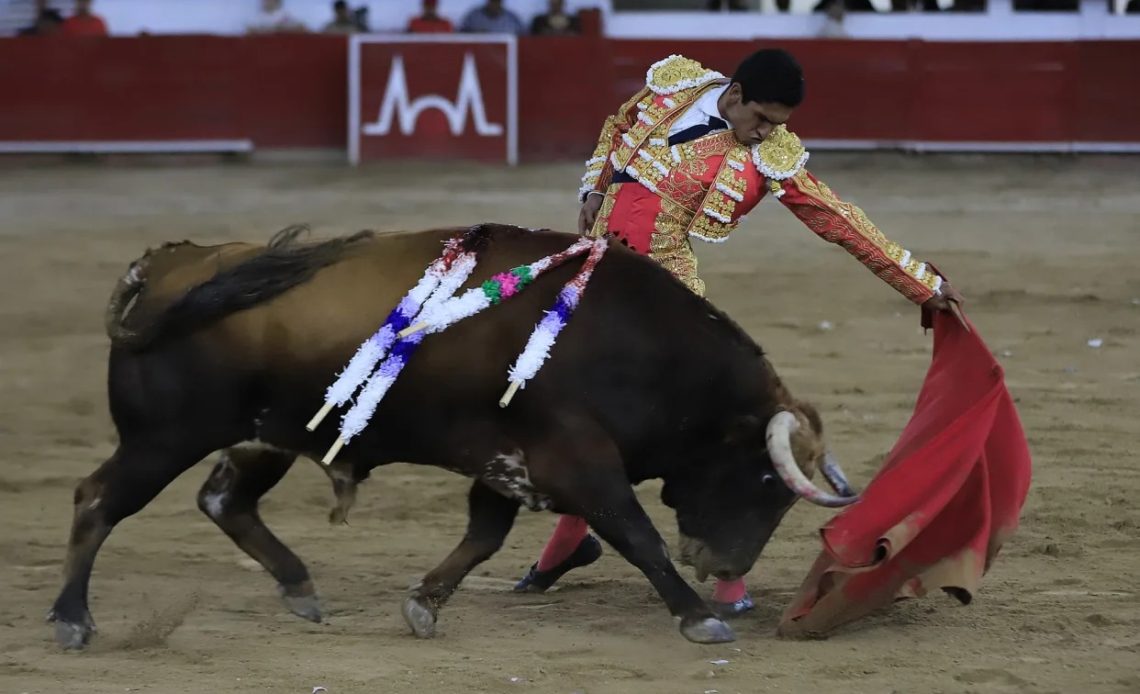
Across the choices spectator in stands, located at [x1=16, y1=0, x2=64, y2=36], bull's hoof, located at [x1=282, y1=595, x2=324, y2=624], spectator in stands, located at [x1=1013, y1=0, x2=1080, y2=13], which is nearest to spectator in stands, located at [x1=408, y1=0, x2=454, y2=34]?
spectator in stands, located at [x1=16, y1=0, x2=64, y2=36]

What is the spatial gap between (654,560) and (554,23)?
941 centimetres

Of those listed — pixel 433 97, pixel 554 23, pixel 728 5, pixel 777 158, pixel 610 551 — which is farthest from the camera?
pixel 728 5

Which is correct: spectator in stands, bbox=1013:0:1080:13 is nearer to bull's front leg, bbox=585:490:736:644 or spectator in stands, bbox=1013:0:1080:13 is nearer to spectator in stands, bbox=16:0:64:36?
spectator in stands, bbox=16:0:64:36

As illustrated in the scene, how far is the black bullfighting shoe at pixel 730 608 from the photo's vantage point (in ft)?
13.1

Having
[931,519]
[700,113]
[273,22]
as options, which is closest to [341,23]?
[273,22]

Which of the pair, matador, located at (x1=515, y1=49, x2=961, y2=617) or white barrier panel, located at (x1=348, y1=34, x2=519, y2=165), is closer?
matador, located at (x1=515, y1=49, x2=961, y2=617)

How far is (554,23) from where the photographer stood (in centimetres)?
1266

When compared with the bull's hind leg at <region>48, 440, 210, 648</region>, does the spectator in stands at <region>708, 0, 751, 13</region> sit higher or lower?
lower

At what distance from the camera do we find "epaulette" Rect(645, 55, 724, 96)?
4.01 meters

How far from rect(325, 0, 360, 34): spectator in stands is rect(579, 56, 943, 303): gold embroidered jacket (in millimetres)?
8852

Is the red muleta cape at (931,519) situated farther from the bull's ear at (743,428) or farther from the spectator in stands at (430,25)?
the spectator in stands at (430,25)

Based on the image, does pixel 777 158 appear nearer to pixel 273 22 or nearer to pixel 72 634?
pixel 72 634

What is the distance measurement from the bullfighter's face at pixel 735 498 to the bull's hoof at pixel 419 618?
616 millimetres

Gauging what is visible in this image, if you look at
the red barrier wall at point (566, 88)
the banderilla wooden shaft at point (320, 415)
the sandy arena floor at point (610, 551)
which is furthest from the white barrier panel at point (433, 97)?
the banderilla wooden shaft at point (320, 415)
